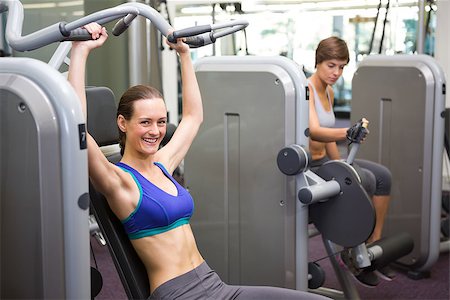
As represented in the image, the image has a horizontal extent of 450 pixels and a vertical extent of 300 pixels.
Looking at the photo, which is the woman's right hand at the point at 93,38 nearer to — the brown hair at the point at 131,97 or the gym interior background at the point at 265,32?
the brown hair at the point at 131,97

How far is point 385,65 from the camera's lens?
389 centimetres

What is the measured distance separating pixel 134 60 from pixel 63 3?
0.69m

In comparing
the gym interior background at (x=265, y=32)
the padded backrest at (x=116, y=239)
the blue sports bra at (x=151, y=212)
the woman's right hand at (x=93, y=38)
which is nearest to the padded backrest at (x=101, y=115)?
the padded backrest at (x=116, y=239)

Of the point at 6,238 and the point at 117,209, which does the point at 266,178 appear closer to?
the point at 117,209

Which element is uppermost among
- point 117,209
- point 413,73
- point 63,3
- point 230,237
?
point 63,3

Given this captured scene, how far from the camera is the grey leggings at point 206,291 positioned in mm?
2064

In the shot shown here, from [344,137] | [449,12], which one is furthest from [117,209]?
[449,12]

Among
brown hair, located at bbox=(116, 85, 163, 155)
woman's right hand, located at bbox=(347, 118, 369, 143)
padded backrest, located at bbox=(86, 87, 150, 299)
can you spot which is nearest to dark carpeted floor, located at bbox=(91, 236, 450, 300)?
woman's right hand, located at bbox=(347, 118, 369, 143)

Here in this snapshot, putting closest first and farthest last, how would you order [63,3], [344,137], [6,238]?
[6,238], [344,137], [63,3]

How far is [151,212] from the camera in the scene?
6.79 feet

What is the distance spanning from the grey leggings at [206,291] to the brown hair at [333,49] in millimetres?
1599

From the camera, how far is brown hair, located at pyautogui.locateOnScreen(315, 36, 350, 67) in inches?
133

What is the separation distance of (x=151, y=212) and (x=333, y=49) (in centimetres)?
169

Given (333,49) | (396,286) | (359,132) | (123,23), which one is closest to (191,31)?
(123,23)
